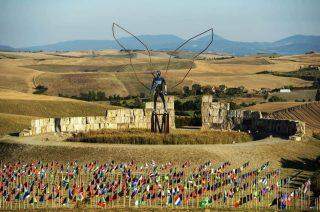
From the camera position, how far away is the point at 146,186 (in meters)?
42.4

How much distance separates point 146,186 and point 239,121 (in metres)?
26.8

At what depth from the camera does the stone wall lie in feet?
204

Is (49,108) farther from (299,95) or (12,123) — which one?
(299,95)

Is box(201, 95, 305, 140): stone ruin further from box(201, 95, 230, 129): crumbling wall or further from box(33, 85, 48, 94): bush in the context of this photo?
box(33, 85, 48, 94): bush

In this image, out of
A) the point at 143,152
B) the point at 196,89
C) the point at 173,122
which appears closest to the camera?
the point at 143,152

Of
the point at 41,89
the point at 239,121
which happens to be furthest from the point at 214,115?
the point at 41,89

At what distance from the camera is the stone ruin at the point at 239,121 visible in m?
63.7

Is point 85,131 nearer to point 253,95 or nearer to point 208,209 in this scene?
point 208,209

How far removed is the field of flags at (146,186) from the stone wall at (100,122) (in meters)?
12.4

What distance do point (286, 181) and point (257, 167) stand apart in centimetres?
409

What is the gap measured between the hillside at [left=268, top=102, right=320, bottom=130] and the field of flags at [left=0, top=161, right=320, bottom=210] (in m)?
34.3

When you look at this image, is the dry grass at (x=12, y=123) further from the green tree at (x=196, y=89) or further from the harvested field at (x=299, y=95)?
the harvested field at (x=299, y=95)

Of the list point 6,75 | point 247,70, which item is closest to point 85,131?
point 6,75

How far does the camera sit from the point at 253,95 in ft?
428
